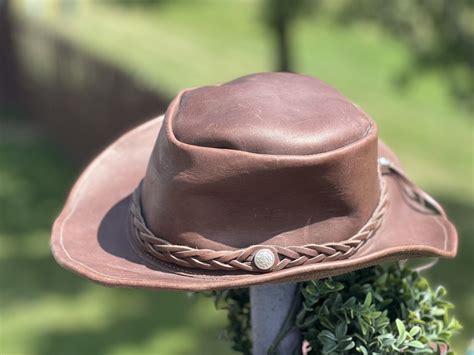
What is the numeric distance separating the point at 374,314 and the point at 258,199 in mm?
365

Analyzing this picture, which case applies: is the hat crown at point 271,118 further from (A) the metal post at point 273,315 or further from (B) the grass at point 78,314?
(B) the grass at point 78,314

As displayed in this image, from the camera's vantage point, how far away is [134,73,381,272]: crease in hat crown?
1.46 m

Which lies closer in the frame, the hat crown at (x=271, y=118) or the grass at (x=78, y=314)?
the hat crown at (x=271, y=118)

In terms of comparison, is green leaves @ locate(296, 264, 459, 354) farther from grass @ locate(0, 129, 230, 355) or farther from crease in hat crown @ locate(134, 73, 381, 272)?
grass @ locate(0, 129, 230, 355)

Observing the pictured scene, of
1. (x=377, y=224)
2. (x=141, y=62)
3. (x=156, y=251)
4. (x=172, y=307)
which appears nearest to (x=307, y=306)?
(x=377, y=224)

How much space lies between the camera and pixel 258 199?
1.48 meters

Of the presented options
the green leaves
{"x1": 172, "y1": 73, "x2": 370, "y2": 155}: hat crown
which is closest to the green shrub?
the green leaves

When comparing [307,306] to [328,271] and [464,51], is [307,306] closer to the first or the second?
[328,271]

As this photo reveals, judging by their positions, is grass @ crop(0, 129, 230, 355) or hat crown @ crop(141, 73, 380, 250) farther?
grass @ crop(0, 129, 230, 355)

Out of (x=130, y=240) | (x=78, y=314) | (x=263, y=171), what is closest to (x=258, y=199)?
(x=263, y=171)

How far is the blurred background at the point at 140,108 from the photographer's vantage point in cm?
457

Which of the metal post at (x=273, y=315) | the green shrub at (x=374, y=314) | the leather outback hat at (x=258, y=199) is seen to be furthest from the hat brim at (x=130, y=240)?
the metal post at (x=273, y=315)

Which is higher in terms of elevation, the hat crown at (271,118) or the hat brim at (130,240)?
the hat crown at (271,118)

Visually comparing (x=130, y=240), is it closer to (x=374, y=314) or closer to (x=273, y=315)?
(x=273, y=315)
